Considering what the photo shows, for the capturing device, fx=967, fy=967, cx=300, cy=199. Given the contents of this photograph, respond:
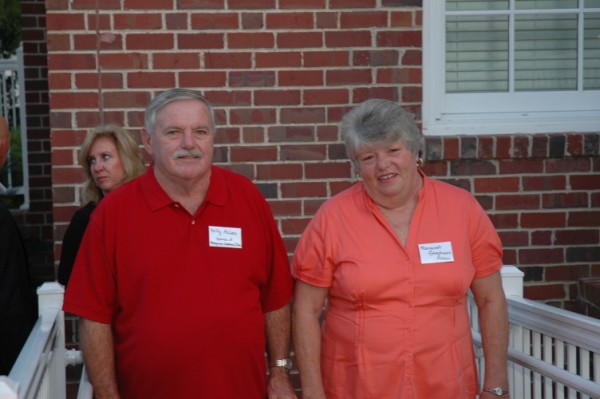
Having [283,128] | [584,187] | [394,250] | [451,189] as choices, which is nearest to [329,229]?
[394,250]

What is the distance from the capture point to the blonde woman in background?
422cm

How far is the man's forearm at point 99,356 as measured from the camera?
3.22 meters

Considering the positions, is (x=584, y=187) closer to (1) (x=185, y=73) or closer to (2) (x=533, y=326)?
(2) (x=533, y=326)

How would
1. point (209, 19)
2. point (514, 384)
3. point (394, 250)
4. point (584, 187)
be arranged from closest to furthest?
point (394, 250) → point (514, 384) → point (209, 19) → point (584, 187)

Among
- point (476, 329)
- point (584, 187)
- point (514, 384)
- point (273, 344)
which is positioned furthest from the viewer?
point (584, 187)

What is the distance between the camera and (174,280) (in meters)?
3.21

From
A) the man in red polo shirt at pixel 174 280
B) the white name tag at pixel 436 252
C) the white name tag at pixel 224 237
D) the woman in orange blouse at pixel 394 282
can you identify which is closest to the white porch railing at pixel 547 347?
the woman in orange blouse at pixel 394 282

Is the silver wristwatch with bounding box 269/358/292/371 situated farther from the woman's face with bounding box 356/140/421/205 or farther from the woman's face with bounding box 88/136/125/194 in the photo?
the woman's face with bounding box 88/136/125/194

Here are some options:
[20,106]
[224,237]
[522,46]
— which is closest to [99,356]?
[224,237]

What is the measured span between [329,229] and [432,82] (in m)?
1.88

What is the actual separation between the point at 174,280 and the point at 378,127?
853mm

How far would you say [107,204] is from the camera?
10.9ft

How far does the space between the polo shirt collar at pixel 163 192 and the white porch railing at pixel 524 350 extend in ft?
1.71

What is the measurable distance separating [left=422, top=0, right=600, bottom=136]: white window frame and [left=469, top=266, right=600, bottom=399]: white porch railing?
1.22 metres
